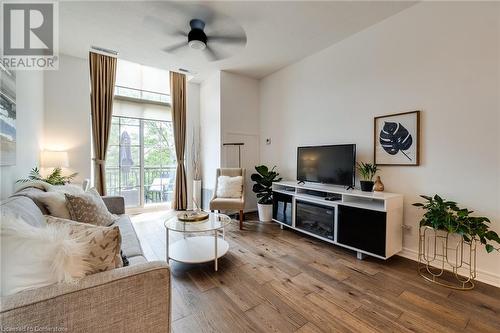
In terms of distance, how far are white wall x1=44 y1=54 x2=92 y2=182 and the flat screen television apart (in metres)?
3.81

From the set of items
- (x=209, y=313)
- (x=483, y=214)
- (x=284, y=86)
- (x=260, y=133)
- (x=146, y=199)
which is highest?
(x=284, y=86)

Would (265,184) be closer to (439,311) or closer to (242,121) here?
(242,121)

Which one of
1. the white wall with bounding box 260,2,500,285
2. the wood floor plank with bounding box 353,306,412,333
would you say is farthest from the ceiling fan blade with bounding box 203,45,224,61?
the wood floor plank with bounding box 353,306,412,333

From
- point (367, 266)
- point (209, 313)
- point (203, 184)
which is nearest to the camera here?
point (209, 313)

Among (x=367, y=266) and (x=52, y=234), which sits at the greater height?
(x=52, y=234)

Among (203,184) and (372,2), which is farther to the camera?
(203,184)

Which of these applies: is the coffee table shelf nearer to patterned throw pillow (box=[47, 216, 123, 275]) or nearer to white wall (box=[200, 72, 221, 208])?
patterned throw pillow (box=[47, 216, 123, 275])

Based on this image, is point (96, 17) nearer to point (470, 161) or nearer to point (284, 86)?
point (284, 86)

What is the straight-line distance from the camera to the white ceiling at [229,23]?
2516 millimetres

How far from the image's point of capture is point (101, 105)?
4.05 meters

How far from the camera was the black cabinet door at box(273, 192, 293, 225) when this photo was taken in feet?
11.4

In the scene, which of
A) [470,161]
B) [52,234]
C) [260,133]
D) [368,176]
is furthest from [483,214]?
[260,133]

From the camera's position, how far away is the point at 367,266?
7.82ft

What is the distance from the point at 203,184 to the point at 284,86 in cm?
279
